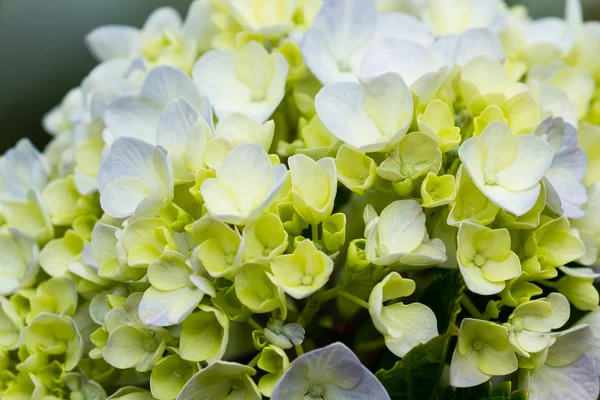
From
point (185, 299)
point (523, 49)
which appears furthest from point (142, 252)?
point (523, 49)

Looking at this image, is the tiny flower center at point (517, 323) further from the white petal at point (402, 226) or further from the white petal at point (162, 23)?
the white petal at point (162, 23)

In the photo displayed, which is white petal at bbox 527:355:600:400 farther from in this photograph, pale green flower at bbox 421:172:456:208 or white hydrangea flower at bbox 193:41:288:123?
white hydrangea flower at bbox 193:41:288:123

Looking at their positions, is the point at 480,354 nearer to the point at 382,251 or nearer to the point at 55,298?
the point at 382,251

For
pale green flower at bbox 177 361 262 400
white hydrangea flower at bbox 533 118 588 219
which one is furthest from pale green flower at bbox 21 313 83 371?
white hydrangea flower at bbox 533 118 588 219

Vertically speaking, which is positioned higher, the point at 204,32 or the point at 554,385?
the point at 204,32

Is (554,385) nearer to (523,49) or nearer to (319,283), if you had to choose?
(319,283)

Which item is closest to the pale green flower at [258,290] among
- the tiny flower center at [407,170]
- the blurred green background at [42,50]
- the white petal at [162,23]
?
the tiny flower center at [407,170]

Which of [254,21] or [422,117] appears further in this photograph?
[254,21]
